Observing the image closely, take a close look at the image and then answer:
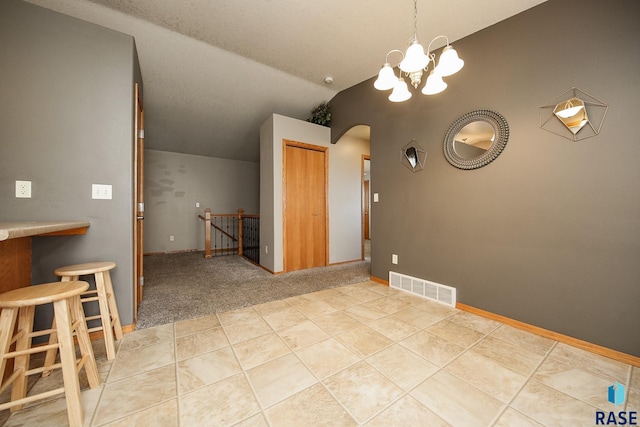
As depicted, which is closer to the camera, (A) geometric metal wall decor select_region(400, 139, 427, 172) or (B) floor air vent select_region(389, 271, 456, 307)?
(B) floor air vent select_region(389, 271, 456, 307)

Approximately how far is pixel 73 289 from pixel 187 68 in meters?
2.99

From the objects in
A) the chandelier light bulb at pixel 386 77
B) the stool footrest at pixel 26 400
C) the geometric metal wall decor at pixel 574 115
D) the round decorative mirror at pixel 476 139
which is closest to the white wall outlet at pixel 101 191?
the stool footrest at pixel 26 400

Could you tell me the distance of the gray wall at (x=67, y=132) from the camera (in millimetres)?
1584

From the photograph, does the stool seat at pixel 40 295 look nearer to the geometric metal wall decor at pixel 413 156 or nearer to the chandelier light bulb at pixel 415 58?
the chandelier light bulb at pixel 415 58

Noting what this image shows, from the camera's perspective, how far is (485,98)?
2.16 meters

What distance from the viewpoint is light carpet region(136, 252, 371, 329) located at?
2.28 metres

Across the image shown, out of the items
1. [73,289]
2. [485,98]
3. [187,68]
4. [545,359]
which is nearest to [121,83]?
[187,68]

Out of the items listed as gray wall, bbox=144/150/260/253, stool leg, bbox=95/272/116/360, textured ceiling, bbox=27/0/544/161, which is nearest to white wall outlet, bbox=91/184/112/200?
stool leg, bbox=95/272/116/360

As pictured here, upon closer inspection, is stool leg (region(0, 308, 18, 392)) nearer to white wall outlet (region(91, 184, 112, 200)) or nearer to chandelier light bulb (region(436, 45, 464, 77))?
white wall outlet (region(91, 184, 112, 200))

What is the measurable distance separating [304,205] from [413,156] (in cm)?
182

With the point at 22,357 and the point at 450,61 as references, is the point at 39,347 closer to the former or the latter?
the point at 22,357

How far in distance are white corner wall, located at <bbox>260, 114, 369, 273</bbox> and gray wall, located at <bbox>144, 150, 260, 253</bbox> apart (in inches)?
108

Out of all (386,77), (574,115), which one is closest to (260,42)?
(386,77)

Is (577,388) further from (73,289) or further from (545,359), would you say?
(73,289)
